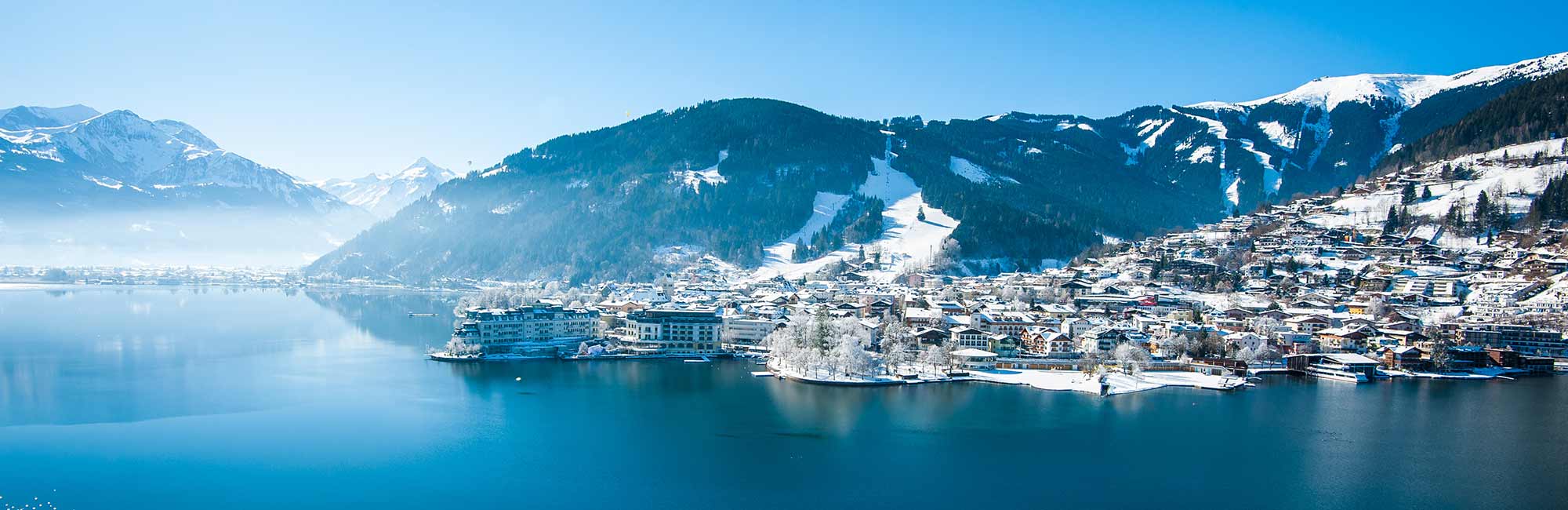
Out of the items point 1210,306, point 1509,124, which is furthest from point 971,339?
point 1509,124

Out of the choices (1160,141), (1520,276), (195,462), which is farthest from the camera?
(1160,141)

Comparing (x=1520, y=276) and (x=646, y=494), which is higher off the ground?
(x=1520, y=276)

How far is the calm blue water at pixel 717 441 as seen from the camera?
711 inches

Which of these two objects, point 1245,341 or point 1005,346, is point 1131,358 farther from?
point 1245,341

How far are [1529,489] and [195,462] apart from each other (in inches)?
1009

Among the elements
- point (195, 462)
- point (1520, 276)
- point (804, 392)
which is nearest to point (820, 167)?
point (1520, 276)

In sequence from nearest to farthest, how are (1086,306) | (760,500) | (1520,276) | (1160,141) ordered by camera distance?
(760,500), (1520,276), (1086,306), (1160,141)

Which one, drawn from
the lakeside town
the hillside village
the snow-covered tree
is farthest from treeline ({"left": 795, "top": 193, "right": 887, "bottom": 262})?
the snow-covered tree

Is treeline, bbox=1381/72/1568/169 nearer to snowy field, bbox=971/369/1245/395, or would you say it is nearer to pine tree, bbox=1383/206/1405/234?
pine tree, bbox=1383/206/1405/234

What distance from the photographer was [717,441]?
72.4 feet

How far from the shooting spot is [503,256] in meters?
90.9

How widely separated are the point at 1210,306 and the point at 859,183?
48.8 metres

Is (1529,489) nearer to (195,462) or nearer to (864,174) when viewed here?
(195,462)

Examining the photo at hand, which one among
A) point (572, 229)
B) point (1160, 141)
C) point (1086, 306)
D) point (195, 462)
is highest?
point (1160, 141)
